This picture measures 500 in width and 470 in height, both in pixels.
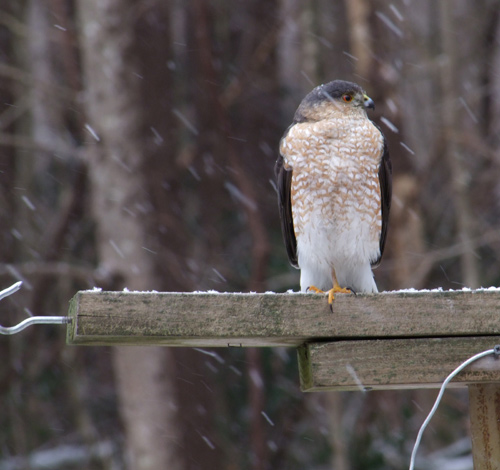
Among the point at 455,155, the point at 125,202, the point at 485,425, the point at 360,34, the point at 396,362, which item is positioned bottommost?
the point at 485,425

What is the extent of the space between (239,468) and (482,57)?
17.0ft

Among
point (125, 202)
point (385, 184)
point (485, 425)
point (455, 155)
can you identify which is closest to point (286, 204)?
point (385, 184)

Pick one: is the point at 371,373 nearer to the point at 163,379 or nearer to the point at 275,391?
the point at 163,379

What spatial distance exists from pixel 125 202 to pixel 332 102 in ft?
7.71

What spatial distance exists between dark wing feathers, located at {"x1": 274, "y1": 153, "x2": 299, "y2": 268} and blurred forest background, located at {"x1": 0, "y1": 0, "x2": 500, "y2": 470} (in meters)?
1.87

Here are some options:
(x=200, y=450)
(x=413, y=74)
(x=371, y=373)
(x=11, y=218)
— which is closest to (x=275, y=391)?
(x=200, y=450)

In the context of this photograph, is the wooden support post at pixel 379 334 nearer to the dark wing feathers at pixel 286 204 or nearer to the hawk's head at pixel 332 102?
the dark wing feathers at pixel 286 204

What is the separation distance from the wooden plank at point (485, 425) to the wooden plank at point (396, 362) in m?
0.16

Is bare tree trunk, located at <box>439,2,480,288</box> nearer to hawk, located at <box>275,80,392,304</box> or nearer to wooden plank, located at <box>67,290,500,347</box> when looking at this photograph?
hawk, located at <box>275,80,392,304</box>

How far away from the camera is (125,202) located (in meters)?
5.44

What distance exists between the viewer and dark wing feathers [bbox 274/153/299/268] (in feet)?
11.3

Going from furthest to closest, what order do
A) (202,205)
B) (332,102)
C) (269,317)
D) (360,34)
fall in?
(202,205) → (360,34) → (332,102) → (269,317)

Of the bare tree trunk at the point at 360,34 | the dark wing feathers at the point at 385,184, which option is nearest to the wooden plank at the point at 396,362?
the dark wing feathers at the point at 385,184

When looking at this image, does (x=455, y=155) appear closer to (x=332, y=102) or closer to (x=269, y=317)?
(x=332, y=102)
